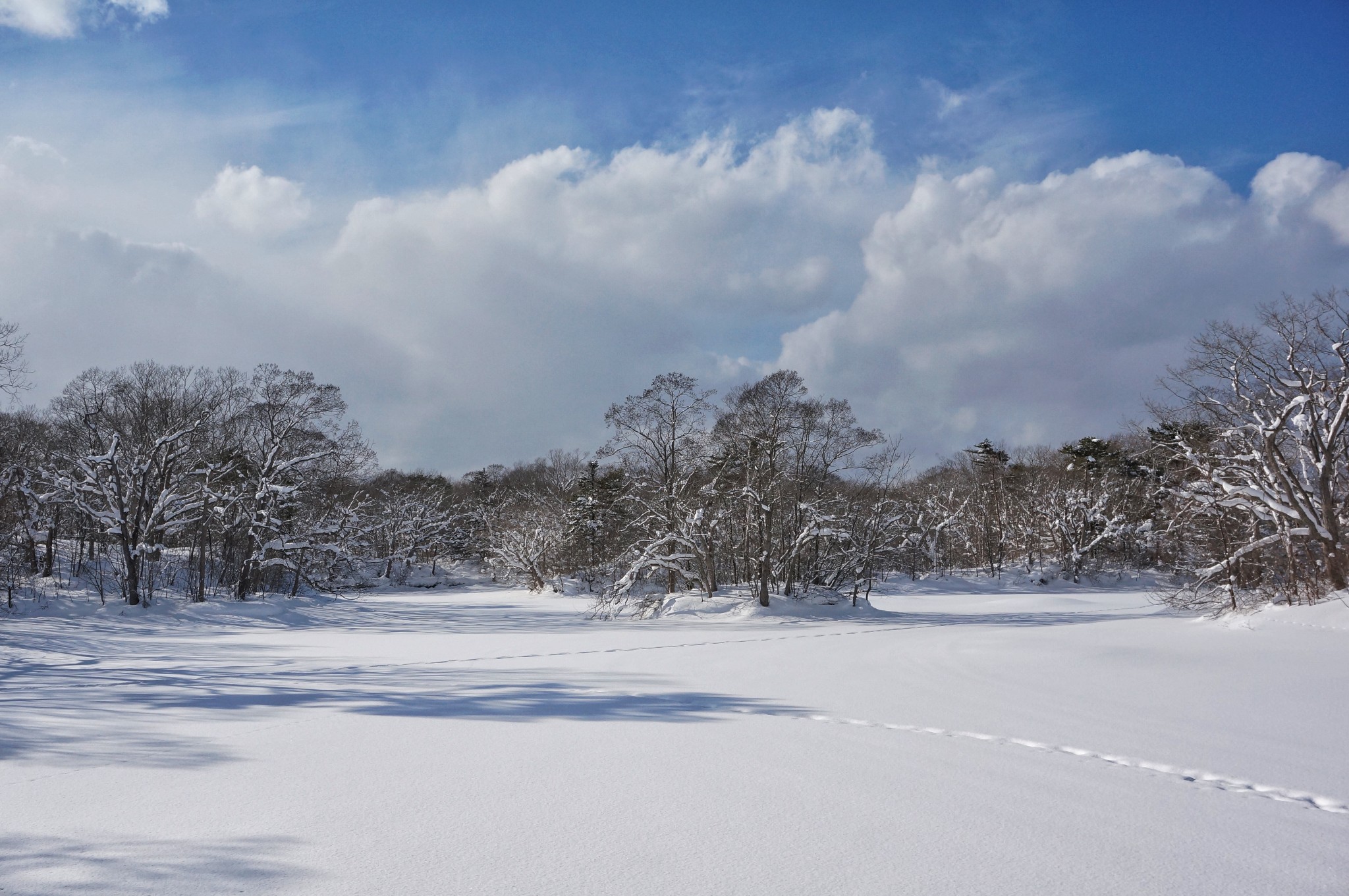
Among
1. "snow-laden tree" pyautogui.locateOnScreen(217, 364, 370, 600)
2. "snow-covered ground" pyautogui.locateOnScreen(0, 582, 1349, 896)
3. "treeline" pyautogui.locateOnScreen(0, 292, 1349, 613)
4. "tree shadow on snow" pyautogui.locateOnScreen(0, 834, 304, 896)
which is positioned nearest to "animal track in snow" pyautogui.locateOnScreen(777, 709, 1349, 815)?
"snow-covered ground" pyautogui.locateOnScreen(0, 582, 1349, 896)

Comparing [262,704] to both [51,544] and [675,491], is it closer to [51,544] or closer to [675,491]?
[675,491]

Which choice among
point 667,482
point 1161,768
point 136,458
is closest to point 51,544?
point 136,458

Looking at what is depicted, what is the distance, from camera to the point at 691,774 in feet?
15.7

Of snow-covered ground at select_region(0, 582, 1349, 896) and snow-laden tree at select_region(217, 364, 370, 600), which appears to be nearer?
snow-covered ground at select_region(0, 582, 1349, 896)

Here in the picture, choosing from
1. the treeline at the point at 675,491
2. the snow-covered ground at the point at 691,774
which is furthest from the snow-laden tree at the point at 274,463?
the snow-covered ground at the point at 691,774

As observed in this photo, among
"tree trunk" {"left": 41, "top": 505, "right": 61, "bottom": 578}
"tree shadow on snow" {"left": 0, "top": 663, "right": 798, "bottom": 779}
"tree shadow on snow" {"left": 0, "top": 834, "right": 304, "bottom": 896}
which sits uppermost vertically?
"tree trunk" {"left": 41, "top": 505, "right": 61, "bottom": 578}

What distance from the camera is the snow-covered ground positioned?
10.8 ft

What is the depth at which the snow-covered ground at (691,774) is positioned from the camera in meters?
3.29

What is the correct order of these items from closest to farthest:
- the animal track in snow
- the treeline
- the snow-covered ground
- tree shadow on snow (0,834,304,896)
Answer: tree shadow on snow (0,834,304,896), the snow-covered ground, the animal track in snow, the treeline

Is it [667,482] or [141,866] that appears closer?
[141,866]

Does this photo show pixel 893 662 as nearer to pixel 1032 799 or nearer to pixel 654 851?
pixel 1032 799

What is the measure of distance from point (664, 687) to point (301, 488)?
20.7 m

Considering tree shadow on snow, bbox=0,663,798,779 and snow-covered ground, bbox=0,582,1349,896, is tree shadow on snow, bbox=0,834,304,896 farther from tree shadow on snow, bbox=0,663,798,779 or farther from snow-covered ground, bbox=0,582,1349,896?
tree shadow on snow, bbox=0,663,798,779

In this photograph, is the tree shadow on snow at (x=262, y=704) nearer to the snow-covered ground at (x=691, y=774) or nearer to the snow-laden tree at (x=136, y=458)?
the snow-covered ground at (x=691, y=774)
